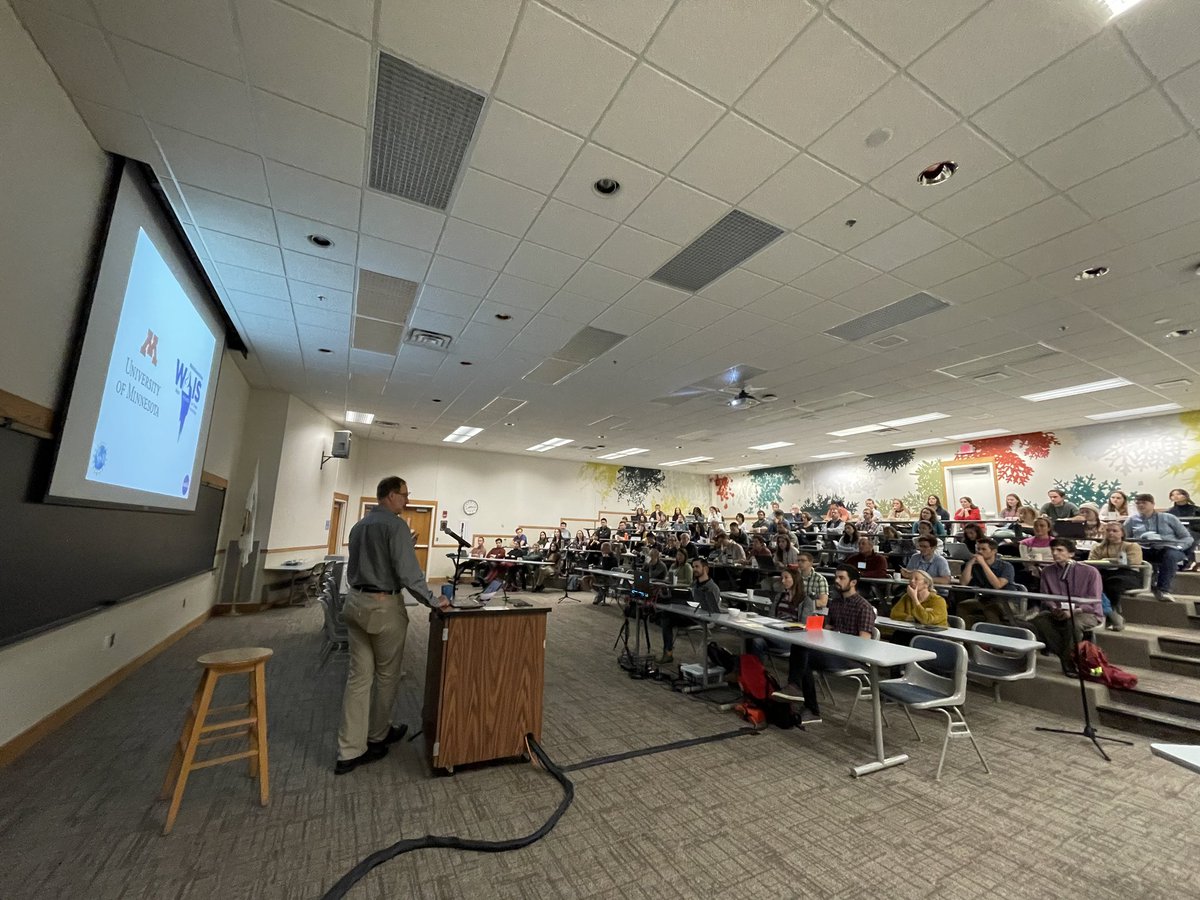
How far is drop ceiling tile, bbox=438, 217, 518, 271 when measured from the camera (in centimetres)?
361

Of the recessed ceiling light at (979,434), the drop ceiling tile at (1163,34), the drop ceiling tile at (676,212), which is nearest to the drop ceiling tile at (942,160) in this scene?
the drop ceiling tile at (1163,34)

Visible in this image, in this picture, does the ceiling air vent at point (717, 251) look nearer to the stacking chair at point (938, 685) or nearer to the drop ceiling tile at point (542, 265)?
the drop ceiling tile at point (542, 265)

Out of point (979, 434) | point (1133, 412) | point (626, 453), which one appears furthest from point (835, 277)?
point (626, 453)

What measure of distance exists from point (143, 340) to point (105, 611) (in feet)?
7.05

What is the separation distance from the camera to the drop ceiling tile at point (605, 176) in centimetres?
291

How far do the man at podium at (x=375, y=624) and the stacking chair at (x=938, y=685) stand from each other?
3.10 meters

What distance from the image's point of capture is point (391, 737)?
10.2ft

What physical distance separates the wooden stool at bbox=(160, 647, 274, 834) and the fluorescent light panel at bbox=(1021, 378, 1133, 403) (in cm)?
992

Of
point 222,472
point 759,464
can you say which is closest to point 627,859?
point 222,472

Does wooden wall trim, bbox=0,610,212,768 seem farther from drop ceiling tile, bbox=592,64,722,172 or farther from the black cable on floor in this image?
drop ceiling tile, bbox=592,64,722,172

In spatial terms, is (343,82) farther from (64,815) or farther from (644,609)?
(644,609)

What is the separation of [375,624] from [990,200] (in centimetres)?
484

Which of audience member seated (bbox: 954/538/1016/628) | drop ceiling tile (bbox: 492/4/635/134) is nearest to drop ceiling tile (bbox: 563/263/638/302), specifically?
drop ceiling tile (bbox: 492/4/635/134)

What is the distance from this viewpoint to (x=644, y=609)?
595 cm
